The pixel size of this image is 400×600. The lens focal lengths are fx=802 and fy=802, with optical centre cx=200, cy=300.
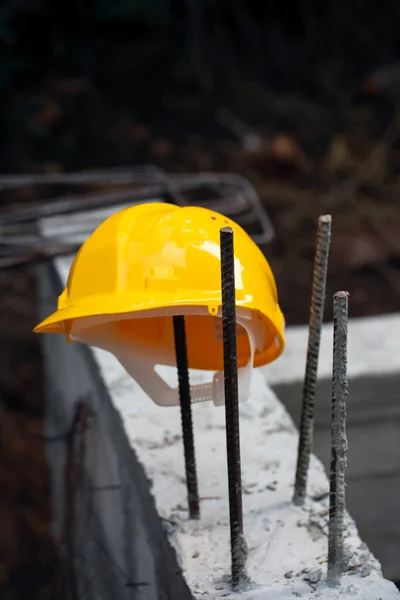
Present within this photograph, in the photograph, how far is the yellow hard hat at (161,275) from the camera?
1143 mm

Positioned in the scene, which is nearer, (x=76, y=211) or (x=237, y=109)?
(x=76, y=211)

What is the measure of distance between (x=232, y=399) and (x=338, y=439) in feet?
0.49

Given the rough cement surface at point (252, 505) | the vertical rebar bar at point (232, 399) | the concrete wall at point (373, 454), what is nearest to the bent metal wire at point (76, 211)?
the concrete wall at point (373, 454)

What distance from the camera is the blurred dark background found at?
435 cm

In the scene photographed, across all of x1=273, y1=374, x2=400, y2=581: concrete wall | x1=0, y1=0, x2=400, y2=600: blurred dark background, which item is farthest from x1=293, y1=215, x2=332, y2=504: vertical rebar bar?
x1=0, y1=0, x2=400, y2=600: blurred dark background

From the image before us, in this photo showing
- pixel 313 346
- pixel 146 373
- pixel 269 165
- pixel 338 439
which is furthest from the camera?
pixel 269 165

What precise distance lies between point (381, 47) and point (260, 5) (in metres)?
1.05

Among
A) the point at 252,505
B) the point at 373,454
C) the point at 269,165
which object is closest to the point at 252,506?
the point at 252,505

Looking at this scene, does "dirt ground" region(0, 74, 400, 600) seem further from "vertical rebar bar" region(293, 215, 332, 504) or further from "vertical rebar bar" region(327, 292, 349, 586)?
"vertical rebar bar" region(327, 292, 349, 586)

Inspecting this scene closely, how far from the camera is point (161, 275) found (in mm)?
1146

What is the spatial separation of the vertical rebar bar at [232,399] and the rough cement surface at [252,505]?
0.16ft

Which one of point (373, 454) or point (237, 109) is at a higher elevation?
point (237, 109)

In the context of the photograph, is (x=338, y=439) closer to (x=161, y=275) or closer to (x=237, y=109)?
(x=161, y=275)

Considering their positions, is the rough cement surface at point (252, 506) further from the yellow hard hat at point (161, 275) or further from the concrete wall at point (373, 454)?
the concrete wall at point (373, 454)
